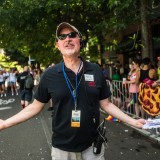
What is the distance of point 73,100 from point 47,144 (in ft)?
14.7

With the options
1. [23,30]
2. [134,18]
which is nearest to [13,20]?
[23,30]

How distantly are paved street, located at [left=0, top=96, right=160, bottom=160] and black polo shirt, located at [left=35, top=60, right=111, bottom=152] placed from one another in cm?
323

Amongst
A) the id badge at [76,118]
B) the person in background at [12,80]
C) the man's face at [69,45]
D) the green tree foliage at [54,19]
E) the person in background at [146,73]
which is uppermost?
the green tree foliage at [54,19]

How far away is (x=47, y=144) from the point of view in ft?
22.5

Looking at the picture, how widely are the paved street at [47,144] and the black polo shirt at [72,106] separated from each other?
323cm

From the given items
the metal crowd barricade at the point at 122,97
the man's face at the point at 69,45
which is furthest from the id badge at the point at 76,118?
the metal crowd barricade at the point at 122,97

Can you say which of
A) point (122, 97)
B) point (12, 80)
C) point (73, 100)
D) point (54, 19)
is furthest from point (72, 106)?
point (12, 80)

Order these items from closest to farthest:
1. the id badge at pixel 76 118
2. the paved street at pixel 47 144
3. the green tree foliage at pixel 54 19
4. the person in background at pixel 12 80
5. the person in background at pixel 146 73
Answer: the id badge at pixel 76 118 < the paved street at pixel 47 144 < the person in background at pixel 146 73 < the green tree foliage at pixel 54 19 < the person in background at pixel 12 80

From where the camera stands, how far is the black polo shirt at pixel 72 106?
2.63 metres

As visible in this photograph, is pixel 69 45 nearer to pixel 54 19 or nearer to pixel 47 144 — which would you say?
pixel 47 144

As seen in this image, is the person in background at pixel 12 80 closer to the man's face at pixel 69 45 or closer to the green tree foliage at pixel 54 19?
the green tree foliage at pixel 54 19

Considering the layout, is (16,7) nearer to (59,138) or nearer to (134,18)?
(134,18)

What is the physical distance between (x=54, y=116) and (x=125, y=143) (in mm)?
4376

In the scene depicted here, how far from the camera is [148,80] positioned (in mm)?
7953
